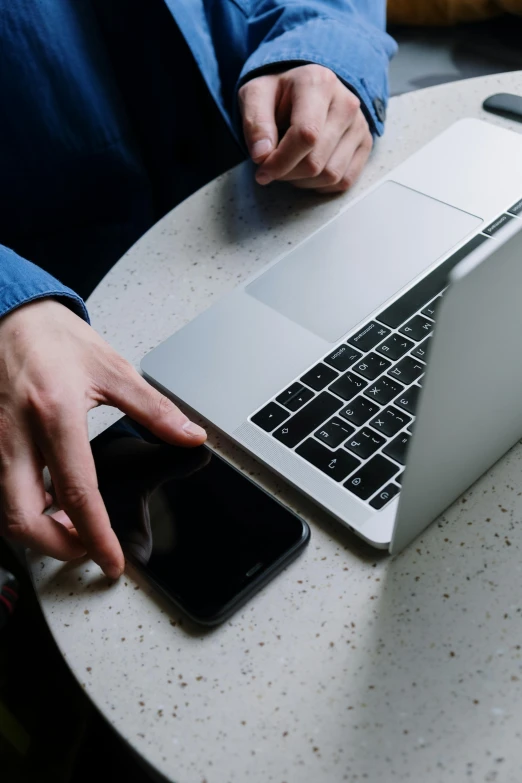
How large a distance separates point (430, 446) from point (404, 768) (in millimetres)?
174

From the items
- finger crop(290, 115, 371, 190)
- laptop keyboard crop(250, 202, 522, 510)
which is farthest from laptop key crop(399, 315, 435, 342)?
finger crop(290, 115, 371, 190)

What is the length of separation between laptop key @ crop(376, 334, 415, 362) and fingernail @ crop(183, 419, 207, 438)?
158 millimetres

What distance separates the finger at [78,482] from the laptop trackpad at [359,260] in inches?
8.7

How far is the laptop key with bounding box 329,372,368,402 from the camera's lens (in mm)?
520

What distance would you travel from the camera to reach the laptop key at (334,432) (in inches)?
19.4

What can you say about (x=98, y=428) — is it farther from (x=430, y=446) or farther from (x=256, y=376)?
(x=430, y=446)

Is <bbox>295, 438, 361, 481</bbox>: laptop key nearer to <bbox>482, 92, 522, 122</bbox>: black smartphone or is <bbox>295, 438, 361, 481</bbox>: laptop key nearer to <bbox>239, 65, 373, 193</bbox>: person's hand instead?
<bbox>239, 65, 373, 193</bbox>: person's hand

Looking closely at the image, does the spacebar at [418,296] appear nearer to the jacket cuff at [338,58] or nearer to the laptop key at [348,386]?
the laptop key at [348,386]

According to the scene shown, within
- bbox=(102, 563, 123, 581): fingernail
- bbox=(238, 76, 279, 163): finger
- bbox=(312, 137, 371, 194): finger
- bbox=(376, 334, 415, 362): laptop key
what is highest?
bbox=(238, 76, 279, 163): finger

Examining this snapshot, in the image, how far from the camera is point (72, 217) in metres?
0.92

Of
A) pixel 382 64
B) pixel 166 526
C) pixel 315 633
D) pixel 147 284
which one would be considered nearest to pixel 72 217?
pixel 147 284

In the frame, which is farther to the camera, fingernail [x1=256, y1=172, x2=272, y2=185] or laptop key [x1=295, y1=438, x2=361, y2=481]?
fingernail [x1=256, y1=172, x2=272, y2=185]

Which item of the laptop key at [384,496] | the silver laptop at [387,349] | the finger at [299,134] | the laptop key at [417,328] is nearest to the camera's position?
the silver laptop at [387,349]

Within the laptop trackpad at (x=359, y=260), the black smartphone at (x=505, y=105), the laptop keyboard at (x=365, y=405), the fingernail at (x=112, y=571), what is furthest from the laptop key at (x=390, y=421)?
the black smartphone at (x=505, y=105)
